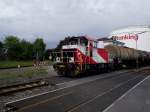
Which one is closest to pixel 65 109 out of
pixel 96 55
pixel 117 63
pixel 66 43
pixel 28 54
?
pixel 66 43

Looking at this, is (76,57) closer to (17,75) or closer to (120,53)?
(17,75)

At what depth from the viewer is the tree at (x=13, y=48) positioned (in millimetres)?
84650

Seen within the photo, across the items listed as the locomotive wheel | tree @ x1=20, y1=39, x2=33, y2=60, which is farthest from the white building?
the locomotive wheel

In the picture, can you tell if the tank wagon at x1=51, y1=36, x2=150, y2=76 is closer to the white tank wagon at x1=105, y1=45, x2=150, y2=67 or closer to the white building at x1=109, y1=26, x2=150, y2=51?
the white tank wagon at x1=105, y1=45, x2=150, y2=67

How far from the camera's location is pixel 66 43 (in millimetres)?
24203

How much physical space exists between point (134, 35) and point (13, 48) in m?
40.1

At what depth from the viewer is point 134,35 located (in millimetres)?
90875

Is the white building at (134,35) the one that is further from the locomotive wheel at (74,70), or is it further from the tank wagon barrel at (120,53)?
the locomotive wheel at (74,70)

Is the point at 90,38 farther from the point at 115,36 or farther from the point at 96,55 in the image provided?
the point at 115,36

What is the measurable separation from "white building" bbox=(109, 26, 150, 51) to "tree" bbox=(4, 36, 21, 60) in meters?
34.3

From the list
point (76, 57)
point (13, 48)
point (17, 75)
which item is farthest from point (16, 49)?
point (76, 57)

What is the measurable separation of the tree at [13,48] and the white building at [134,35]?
112ft

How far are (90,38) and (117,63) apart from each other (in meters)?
10.9

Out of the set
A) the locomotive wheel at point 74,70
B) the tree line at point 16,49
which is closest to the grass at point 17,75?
the locomotive wheel at point 74,70
